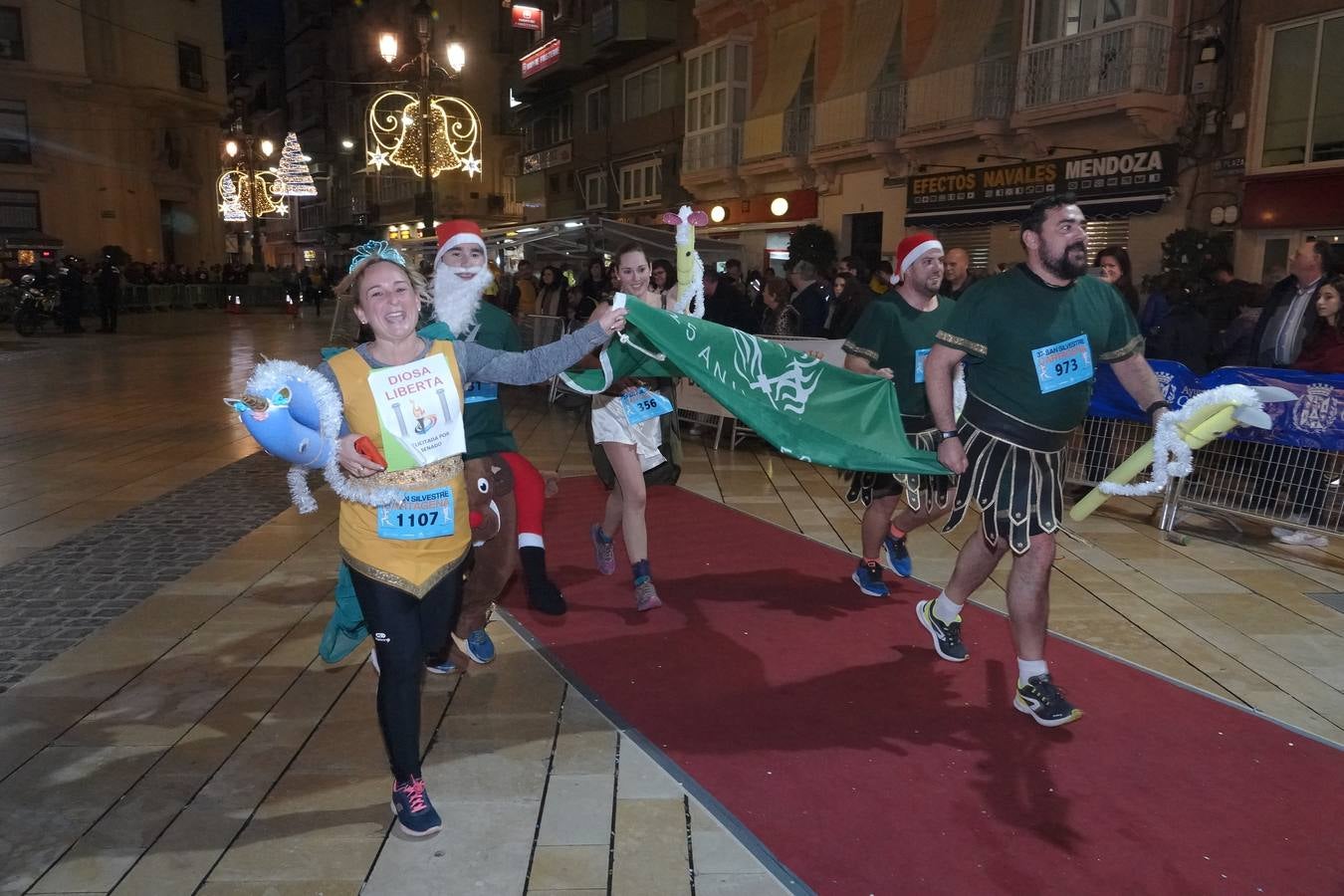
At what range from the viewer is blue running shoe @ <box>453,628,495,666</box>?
15.6 ft

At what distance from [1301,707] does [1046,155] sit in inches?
572

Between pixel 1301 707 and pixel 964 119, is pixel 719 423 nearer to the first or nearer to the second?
pixel 1301 707

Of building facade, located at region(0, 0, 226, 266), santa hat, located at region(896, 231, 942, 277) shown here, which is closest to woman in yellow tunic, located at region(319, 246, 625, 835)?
santa hat, located at region(896, 231, 942, 277)

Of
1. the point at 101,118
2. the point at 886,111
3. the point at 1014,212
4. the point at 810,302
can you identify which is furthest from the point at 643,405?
the point at 101,118

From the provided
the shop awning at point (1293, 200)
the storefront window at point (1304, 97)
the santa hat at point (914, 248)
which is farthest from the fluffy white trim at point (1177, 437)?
the storefront window at point (1304, 97)

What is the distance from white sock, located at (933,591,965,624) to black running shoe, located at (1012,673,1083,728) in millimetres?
616

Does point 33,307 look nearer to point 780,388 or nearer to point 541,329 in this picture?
point 541,329

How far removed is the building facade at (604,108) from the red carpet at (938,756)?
81.4 ft

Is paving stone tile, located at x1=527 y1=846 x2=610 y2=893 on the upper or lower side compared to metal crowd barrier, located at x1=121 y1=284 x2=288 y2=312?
lower

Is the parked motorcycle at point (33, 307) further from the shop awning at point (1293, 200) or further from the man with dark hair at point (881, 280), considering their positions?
the shop awning at point (1293, 200)

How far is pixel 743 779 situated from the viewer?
11.8ft

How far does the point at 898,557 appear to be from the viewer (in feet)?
19.9

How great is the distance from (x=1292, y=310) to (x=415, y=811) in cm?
730

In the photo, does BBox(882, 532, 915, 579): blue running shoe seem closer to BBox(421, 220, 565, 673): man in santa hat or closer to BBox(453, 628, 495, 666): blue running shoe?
BBox(421, 220, 565, 673): man in santa hat
